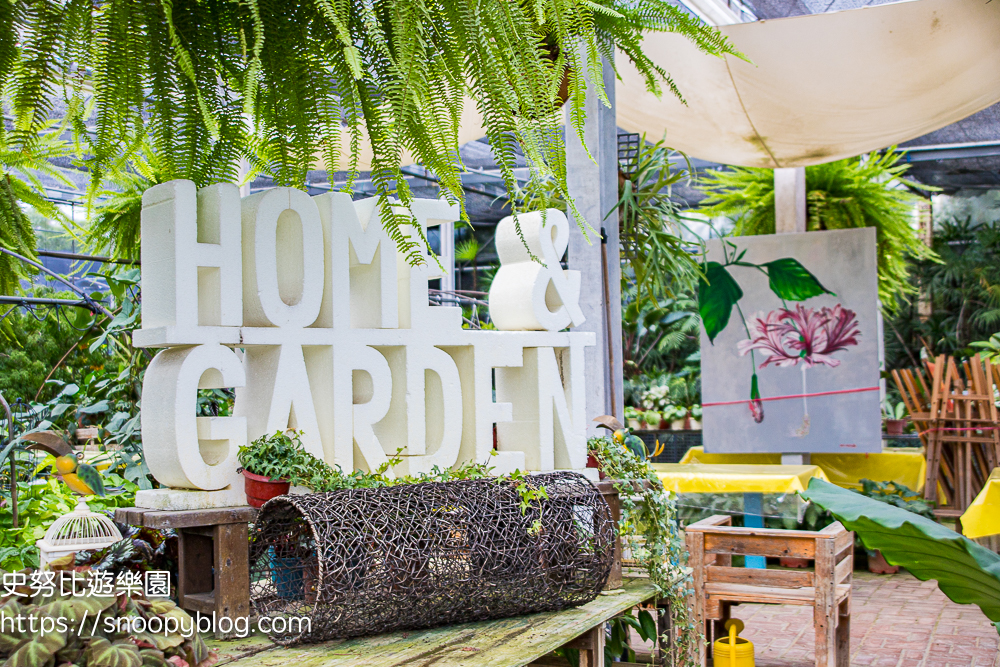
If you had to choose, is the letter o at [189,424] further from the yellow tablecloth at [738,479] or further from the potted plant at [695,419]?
the potted plant at [695,419]

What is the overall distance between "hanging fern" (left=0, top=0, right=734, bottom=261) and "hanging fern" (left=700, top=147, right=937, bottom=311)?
17.3ft

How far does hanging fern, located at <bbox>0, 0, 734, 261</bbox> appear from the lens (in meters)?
1.09

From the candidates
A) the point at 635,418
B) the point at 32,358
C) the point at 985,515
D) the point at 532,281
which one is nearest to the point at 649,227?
the point at 532,281

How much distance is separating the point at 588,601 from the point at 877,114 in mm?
3647

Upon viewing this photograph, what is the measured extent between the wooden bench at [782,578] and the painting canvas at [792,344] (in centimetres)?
263

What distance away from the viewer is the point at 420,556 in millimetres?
1983

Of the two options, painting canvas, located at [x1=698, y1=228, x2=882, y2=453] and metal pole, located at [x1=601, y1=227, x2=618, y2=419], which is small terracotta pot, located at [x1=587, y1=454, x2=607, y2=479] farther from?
painting canvas, located at [x1=698, y1=228, x2=882, y2=453]

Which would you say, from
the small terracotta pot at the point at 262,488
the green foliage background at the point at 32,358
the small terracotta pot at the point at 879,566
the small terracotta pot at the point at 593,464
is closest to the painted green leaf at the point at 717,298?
the small terracotta pot at the point at 879,566

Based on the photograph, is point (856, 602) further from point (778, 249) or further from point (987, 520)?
point (778, 249)

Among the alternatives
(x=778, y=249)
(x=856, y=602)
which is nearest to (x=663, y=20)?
(x=856, y=602)

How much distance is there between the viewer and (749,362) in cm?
638

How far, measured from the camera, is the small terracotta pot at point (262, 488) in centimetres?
212

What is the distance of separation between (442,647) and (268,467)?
1.86 ft

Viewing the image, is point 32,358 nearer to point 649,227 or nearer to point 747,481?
point 649,227
